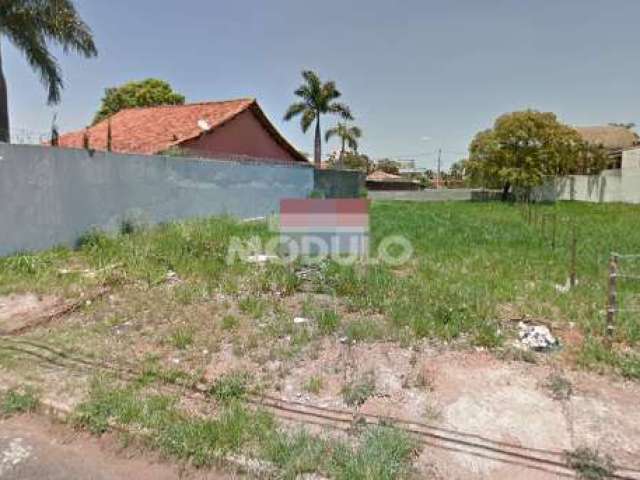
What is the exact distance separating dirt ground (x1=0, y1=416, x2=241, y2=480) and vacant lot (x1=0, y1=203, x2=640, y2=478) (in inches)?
4.8

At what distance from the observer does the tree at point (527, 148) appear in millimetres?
24562

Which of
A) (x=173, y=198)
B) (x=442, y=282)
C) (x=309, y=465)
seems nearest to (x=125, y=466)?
(x=309, y=465)

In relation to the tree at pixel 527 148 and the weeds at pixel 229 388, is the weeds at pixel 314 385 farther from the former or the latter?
the tree at pixel 527 148

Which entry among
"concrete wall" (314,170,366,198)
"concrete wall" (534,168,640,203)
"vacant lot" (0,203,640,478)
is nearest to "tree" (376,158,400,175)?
"concrete wall" (534,168,640,203)

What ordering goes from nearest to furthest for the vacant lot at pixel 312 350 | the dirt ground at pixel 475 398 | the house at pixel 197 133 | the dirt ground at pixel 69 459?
the dirt ground at pixel 69 459, the dirt ground at pixel 475 398, the vacant lot at pixel 312 350, the house at pixel 197 133

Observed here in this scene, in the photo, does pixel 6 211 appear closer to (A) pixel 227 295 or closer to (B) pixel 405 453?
(A) pixel 227 295

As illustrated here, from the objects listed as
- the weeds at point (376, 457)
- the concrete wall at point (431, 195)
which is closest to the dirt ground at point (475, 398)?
the weeds at point (376, 457)

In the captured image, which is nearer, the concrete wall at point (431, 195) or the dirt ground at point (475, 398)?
the dirt ground at point (475, 398)

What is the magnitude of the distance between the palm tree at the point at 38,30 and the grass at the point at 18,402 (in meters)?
8.73

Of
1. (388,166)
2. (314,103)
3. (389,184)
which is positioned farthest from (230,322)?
(388,166)

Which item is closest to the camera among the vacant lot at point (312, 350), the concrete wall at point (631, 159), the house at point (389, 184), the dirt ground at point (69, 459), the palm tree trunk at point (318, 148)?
the dirt ground at point (69, 459)

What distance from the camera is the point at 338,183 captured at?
21219 millimetres

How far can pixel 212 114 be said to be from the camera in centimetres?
1827

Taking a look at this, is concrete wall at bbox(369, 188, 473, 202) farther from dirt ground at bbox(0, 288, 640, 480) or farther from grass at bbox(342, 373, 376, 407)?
grass at bbox(342, 373, 376, 407)
